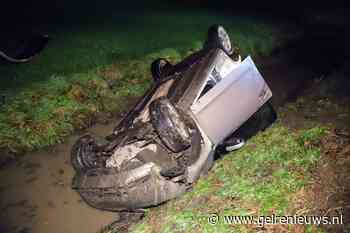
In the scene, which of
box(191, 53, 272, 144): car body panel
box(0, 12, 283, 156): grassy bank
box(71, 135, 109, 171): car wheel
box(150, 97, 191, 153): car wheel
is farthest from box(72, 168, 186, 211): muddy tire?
box(0, 12, 283, 156): grassy bank

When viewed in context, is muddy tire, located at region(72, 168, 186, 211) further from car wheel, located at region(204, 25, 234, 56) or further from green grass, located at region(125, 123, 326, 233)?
car wheel, located at region(204, 25, 234, 56)

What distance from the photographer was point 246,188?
13.1 ft

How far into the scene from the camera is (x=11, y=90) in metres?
6.04

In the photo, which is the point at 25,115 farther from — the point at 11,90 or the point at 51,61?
the point at 51,61

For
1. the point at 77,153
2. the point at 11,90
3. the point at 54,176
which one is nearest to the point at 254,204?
the point at 77,153

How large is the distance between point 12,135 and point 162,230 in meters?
3.17

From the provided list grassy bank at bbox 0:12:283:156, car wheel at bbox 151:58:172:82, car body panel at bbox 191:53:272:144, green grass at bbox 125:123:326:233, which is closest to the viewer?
green grass at bbox 125:123:326:233

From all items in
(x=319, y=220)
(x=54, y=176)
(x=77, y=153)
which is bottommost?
(x=54, y=176)

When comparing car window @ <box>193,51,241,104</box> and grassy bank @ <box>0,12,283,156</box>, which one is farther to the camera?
grassy bank @ <box>0,12,283,156</box>

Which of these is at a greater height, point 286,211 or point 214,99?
point 214,99

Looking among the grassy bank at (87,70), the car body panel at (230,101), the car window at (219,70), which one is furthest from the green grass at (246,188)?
the grassy bank at (87,70)

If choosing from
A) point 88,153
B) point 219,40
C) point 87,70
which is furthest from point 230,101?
point 87,70

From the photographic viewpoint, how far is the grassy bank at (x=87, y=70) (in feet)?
18.5

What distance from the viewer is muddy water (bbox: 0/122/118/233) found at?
4.03 metres
